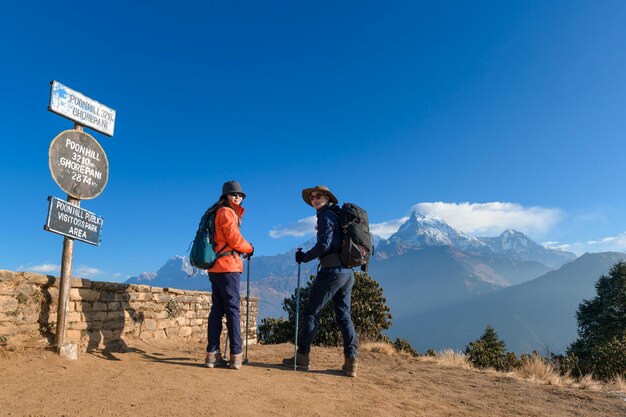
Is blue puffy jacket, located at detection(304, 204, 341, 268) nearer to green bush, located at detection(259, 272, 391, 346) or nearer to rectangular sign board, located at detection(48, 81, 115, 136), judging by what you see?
rectangular sign board, located at detection(48, 81, 115, 136)

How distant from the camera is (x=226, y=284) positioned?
5.66 meters

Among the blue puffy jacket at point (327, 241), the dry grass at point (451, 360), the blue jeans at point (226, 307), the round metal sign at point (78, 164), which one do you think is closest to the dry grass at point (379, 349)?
the dry grass at point (451, 360)

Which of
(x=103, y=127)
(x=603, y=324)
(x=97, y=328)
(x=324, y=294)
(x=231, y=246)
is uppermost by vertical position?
(x=103, y=127)

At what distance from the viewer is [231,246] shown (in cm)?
572

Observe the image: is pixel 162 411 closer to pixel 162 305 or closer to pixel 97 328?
pixel 97 328

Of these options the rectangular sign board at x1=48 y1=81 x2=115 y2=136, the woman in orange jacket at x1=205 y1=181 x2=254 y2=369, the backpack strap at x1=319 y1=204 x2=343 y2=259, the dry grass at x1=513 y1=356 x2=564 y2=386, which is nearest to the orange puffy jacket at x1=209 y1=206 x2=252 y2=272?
the woman in orange jacket at x1=205 y1=181 x2=254 y2=369

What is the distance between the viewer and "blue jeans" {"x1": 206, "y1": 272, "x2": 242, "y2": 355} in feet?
18.6

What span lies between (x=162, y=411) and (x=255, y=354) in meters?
4.76

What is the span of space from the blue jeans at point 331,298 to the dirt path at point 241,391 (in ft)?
1.79

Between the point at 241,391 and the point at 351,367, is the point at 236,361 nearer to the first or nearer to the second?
the point at 241,391

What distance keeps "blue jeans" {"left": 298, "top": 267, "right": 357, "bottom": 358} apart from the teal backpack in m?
1.38

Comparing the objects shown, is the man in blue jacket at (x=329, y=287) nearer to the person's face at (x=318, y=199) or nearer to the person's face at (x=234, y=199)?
the person's face at (x=318, y=199)

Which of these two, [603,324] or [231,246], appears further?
[603,324]

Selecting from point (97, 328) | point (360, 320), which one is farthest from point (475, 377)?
point (360, 320)
